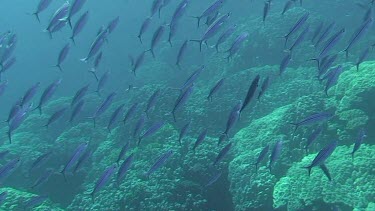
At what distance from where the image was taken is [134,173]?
326 inches

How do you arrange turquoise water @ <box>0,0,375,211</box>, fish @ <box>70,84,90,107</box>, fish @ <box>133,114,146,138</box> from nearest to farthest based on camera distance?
turquoise water @ <box>0,0,375,211</box> < fish @ <box>133,114,146,138</box> < fish @ <box>70,84,90,107</box>

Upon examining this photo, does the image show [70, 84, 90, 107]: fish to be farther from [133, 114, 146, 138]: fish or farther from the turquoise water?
[133, 114, 146, 138]: fish

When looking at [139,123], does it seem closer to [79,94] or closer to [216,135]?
[79,94]

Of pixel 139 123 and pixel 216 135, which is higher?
pixel 139 123

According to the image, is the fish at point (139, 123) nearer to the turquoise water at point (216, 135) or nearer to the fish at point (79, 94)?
the turquoise water at point (216, 135)

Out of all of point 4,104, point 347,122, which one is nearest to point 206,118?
point 347,122

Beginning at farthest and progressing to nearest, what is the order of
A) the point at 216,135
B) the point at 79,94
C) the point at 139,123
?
the point at 216,135
the point at 79,94
the point at 139,123

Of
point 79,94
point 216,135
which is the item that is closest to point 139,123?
point 79,94

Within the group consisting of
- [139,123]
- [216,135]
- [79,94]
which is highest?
[79,94]

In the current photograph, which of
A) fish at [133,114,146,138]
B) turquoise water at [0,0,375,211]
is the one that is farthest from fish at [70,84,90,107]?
fish at [133,114,146,138]

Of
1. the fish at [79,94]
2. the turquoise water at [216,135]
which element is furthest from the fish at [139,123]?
the fish at [79,94]

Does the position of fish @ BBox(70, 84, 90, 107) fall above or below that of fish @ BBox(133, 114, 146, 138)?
above

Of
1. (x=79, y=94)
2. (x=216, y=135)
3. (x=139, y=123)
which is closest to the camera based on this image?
(x=139, y=123)

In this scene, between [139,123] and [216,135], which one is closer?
[139,123]
